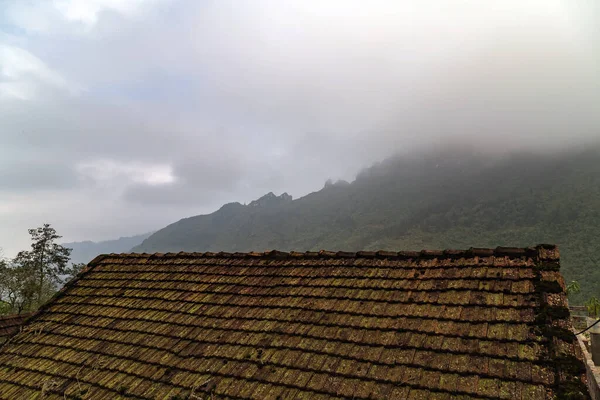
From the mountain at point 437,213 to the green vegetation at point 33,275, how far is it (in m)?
66.6

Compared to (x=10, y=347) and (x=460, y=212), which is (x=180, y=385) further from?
(x=460, y=212)

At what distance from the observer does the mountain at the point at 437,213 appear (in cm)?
7350

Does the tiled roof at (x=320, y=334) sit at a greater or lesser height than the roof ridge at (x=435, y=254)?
lesser

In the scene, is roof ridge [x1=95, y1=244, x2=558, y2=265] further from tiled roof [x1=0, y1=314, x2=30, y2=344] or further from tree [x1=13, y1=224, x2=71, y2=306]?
tree [x1=13, y1=224, x2=71, y2=306]

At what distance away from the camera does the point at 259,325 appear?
5.66 metres

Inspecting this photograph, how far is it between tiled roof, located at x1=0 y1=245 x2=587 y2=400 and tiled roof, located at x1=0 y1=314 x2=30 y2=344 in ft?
3.44

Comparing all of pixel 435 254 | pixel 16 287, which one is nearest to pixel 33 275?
pixel 16 287

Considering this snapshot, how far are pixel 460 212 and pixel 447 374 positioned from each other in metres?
110

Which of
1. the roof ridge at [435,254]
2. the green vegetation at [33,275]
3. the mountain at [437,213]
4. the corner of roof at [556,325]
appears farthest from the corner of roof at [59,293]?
the mountain at [437,213]

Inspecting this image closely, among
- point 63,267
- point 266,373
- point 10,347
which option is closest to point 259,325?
point 266,373

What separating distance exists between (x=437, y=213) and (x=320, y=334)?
111 metres

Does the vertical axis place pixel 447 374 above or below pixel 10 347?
below

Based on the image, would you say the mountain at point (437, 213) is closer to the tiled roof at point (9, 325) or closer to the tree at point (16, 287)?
the tiled roof at point (9, 325)

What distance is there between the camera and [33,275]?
37438 millimetres
